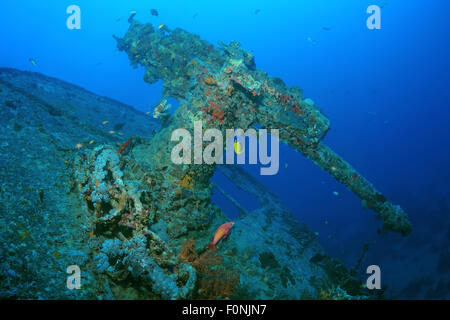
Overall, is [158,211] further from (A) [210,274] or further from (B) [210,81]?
(B) [210,81]

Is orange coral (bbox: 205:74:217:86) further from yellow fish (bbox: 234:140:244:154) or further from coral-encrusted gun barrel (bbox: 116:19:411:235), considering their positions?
yellow fish (bbox: 234:140:244:154)

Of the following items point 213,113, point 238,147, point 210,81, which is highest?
point 210,81

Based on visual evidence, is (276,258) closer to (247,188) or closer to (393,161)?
(247,188)

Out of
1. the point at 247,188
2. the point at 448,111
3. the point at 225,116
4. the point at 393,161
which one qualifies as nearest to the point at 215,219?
the point at 225,116

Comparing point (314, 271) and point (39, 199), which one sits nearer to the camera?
point (39, 199)

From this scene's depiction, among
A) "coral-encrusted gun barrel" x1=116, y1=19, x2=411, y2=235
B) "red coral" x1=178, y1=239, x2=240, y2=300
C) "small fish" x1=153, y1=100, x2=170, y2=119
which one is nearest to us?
"red coral" x1=178, y1=239, x2=240, y2=300

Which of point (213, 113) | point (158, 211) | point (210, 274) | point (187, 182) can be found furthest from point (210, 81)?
point (210, 274)

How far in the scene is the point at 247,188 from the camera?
390 inches

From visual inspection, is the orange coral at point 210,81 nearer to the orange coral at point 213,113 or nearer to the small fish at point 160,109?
the orange coral at point 213,113

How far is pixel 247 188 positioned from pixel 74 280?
7.62 meters

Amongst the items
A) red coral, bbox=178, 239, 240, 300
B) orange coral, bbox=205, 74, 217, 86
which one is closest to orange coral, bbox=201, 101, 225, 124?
orange coral, bbox=205, 74, 217, 86

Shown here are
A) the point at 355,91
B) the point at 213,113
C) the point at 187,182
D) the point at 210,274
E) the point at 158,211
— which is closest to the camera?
the point at 210,274

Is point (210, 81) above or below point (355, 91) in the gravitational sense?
below
